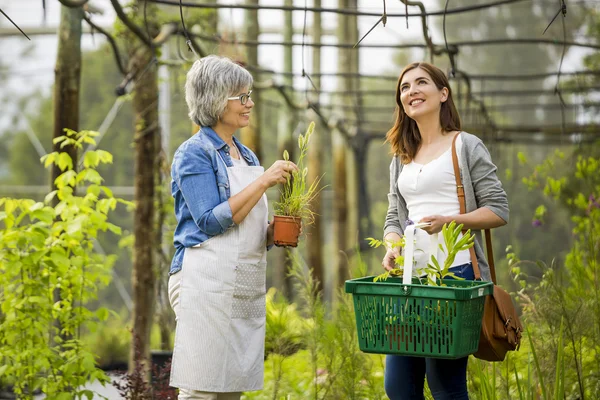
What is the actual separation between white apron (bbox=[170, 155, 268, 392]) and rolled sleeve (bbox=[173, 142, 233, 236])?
0.09 m

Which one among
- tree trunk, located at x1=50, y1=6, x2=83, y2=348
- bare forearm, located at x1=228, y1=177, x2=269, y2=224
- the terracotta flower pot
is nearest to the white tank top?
the terracotta flower pot

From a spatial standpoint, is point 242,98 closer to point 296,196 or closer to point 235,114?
point 235,114

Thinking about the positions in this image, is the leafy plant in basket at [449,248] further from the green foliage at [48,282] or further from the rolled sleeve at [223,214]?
the green foliage at [48,282]

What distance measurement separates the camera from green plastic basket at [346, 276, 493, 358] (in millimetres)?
2398

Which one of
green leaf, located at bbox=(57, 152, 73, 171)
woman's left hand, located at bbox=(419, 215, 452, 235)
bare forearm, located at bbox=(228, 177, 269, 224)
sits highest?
green leaf, located at bbox=(57, 152, 73, 171)

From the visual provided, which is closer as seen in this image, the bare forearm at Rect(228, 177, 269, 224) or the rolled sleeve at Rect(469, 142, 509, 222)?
the bare forearm at Rect(228, 177, 269, 224)

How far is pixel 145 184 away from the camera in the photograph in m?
5.75

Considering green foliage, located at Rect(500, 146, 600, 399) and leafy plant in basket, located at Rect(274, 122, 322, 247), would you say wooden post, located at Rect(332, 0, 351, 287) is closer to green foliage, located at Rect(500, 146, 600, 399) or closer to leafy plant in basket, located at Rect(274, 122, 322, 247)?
green foliage, located at Rect(500, 146, 600, 399)

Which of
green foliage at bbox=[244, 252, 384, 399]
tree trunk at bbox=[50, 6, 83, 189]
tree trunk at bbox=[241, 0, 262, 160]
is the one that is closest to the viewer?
green foliage at bbox=[244, 252, 384, 399]

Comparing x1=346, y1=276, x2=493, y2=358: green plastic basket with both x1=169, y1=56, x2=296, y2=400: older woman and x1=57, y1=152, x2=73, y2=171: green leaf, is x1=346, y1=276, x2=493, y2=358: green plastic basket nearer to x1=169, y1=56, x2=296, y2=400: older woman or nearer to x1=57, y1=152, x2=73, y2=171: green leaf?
x1=169, y1=56, x2=296, y2=400: older woman

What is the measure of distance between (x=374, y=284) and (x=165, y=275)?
4153 mm

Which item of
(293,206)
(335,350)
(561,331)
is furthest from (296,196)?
(335,350)

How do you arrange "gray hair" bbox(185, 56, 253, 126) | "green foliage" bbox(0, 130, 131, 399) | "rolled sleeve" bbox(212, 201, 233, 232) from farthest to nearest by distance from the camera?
1. "green foliage" bbox(0, 130, 131, 399)
2. "gray hair" bbox(185, 56, 253, 126)
3. "rolled sleeve" bbox(212, 201, 233, 232)

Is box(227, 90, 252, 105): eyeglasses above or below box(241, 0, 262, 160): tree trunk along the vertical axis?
below
